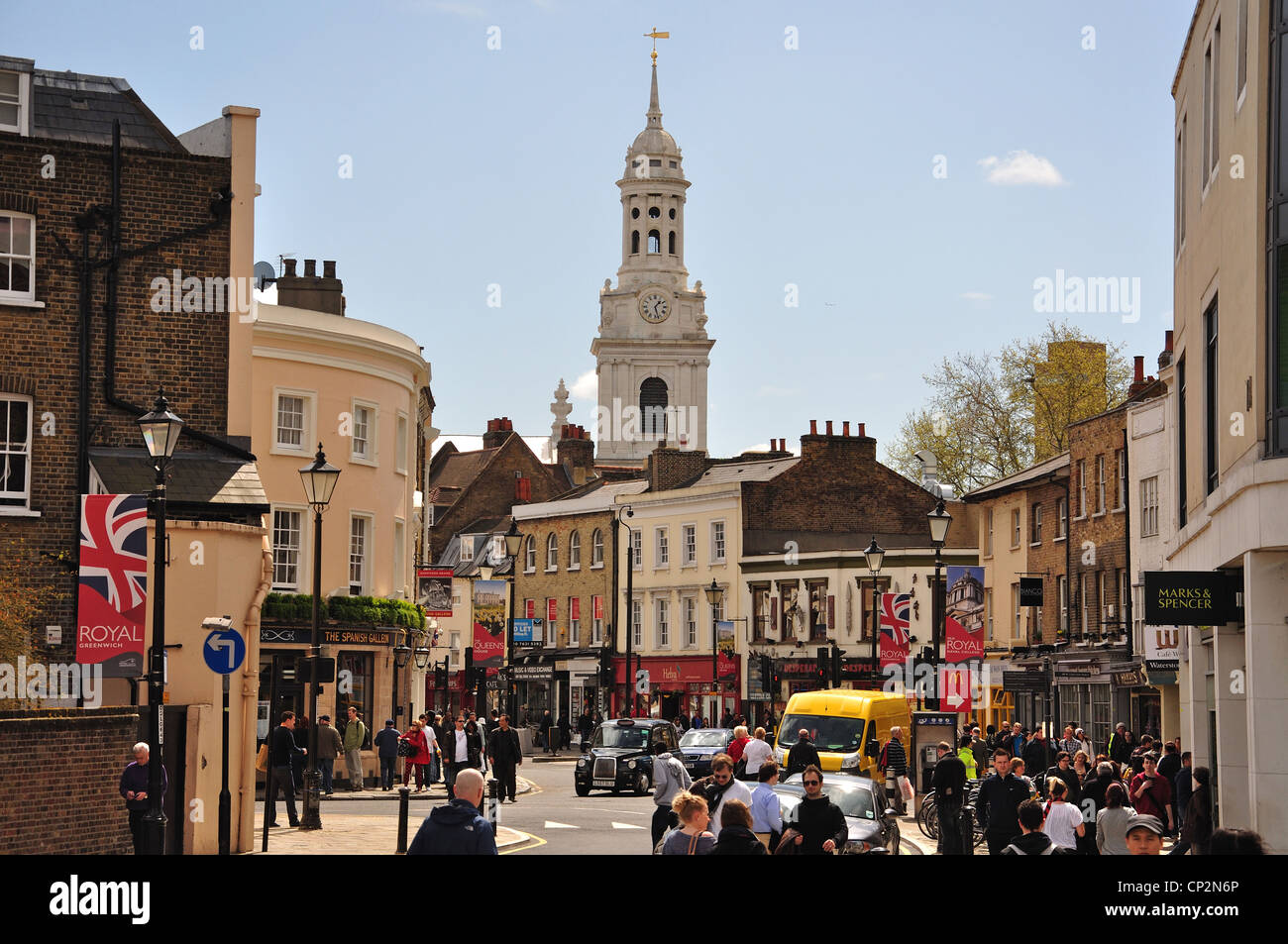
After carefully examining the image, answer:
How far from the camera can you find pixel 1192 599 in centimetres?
2048

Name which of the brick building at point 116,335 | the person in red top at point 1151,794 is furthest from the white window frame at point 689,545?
the person in red top at point 1151,794

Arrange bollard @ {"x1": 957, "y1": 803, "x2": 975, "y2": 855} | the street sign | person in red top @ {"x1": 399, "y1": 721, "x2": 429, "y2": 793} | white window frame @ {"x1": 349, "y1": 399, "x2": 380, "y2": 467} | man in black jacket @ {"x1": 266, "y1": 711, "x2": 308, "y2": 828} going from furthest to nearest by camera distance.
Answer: white window frame @ {"x1": 349, "y1": 399, "x2": 380, "y2": 467}
person in red top @ {"x1": 399, "y1": 721, "x2": 429, "y2": 793}
man in black jacket @ {"x1": 266, "y1": 711, "x2": 308, "y2": 828}
bollard @ {"x1": 957, "y1": 803, "x2": 975, "y2": 855}
the street sign

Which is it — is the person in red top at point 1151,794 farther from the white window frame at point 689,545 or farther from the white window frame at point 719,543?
the white window frame at point 689,545

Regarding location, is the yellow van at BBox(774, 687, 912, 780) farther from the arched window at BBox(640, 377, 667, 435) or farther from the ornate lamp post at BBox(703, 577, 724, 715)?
the arched window at BBox(640, 377, 667, 435)

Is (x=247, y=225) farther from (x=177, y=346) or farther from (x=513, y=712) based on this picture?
(x=513, y=712)

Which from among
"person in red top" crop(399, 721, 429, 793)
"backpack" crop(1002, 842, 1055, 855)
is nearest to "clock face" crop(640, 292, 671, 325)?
"person in red top" crop(399, 721, 429, 793)

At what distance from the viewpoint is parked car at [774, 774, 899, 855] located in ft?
62.2

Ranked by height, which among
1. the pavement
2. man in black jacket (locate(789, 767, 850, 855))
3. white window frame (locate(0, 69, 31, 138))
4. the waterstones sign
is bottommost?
the pavement

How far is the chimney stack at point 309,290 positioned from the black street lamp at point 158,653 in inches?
1039

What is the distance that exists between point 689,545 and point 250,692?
46.9 metres

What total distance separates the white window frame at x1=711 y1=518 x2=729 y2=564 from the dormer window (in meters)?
43.7

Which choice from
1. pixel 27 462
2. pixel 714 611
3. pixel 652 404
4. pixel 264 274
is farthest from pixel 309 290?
pixel 652 404
